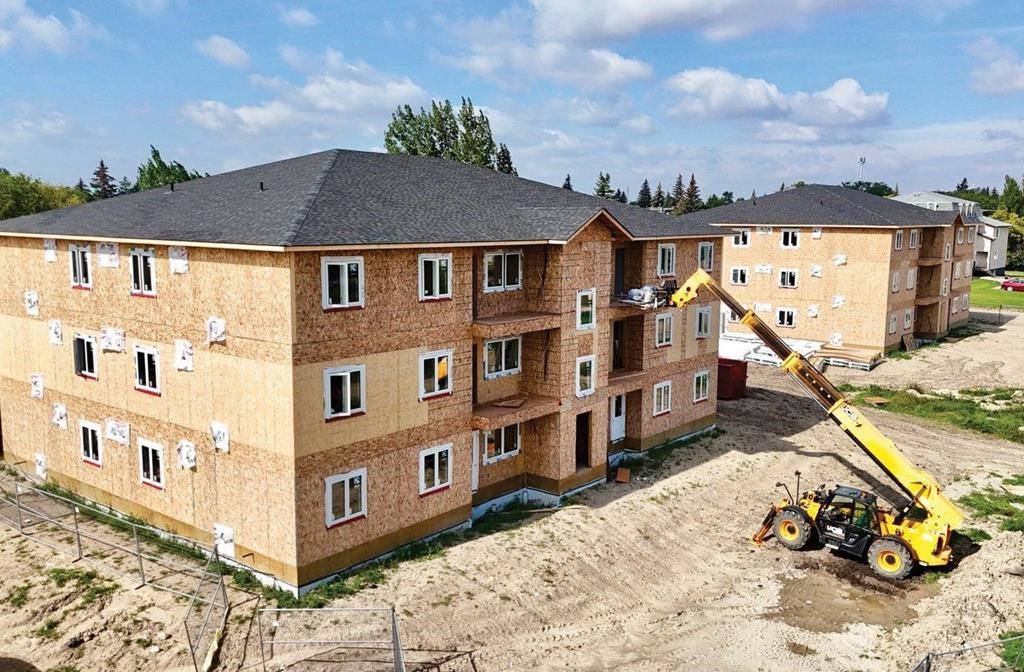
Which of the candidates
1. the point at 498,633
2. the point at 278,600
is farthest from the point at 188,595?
the point at 498,633

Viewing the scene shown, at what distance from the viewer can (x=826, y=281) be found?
5834 cm

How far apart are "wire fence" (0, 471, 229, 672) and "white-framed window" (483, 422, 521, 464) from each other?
9.68m

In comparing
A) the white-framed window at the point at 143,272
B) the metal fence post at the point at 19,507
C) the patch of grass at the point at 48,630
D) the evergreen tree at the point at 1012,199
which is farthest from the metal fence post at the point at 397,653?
the evergreen tree at the point at 1012,199

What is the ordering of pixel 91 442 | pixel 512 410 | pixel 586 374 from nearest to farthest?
1. pixel 512 410
2. pixel 91 442
3. pixel 586 374

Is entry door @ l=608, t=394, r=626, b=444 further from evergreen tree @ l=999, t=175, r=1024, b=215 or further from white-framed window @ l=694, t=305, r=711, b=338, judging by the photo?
evergreen tree @ l=999, t=175, r=1024, b=215

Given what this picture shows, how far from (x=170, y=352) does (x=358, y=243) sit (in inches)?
293

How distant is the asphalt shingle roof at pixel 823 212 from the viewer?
57.2 meters

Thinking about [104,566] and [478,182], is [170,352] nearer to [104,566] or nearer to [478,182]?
[104,566]

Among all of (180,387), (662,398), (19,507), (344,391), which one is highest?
(344,391)

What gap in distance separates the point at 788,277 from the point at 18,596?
173 feet

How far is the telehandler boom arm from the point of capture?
24703mm

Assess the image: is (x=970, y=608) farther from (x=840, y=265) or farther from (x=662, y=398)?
(x=840, y=265)

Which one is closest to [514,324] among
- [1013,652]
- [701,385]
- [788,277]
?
[701,385]

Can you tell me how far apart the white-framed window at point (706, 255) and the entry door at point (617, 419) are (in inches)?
323
